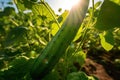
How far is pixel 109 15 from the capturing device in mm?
1132

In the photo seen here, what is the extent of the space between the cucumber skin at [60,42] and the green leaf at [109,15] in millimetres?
79

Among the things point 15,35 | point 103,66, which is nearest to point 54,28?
point 15,35

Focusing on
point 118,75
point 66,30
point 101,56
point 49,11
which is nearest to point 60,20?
point 49,11

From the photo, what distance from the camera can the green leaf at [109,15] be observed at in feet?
3.65

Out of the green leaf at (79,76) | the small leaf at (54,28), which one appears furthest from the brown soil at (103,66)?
the green leaf at (79,76)

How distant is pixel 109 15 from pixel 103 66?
348cm

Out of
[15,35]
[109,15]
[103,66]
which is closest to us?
[109,15]

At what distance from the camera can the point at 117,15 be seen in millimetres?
1131

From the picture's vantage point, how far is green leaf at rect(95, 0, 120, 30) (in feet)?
3.65

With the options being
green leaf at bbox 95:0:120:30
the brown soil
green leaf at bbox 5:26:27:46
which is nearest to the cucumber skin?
green leaf at bbox 95:0:120:30

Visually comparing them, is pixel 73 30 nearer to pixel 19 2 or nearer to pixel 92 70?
pixel 19 2

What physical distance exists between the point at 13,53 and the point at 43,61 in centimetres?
58

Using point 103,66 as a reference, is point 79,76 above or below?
above

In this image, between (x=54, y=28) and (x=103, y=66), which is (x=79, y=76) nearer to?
(x=54, y=28)
